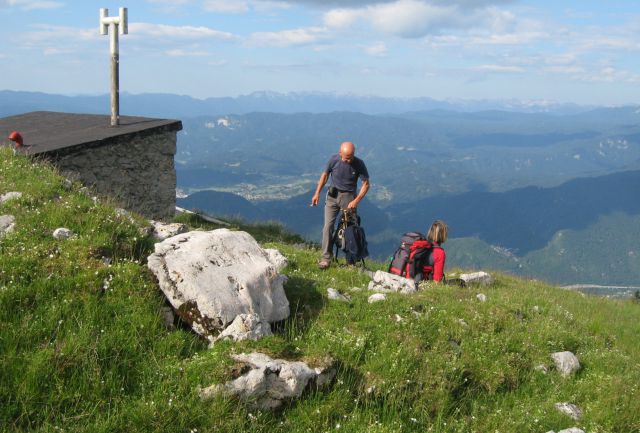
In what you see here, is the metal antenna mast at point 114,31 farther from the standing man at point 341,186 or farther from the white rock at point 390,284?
the white rock at point 390,284

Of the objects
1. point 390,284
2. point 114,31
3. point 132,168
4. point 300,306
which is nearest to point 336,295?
point 300,306

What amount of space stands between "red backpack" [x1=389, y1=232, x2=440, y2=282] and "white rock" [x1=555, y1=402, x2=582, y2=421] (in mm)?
4913

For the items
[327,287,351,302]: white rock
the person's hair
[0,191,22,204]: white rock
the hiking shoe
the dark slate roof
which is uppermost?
the dark slate roof

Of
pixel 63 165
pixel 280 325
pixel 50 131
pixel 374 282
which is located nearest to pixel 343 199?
pixel 374 282

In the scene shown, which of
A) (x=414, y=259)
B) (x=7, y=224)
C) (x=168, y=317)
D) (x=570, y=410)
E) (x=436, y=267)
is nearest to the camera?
(x=168, y=317)

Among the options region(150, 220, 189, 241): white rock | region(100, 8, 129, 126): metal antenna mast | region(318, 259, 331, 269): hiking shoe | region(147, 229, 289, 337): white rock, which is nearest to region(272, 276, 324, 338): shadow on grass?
region(147, 229, 289, 337): white rock

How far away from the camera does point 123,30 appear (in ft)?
52.4

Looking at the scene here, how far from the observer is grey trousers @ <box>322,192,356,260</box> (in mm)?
11320

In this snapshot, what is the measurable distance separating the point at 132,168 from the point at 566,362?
13.3 metres

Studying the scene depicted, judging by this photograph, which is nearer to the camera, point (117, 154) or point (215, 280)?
point (215, 280)

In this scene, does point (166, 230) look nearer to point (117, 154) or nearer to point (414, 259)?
point (414, 259)

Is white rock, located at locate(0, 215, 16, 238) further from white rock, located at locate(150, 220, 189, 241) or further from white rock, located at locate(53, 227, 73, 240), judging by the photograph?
white rock, located at locate(150, 220, 189, 241)

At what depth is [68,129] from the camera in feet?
55.6

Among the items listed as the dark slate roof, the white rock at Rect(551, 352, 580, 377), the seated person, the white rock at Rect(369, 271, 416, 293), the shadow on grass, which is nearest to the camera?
the shadow on grass
